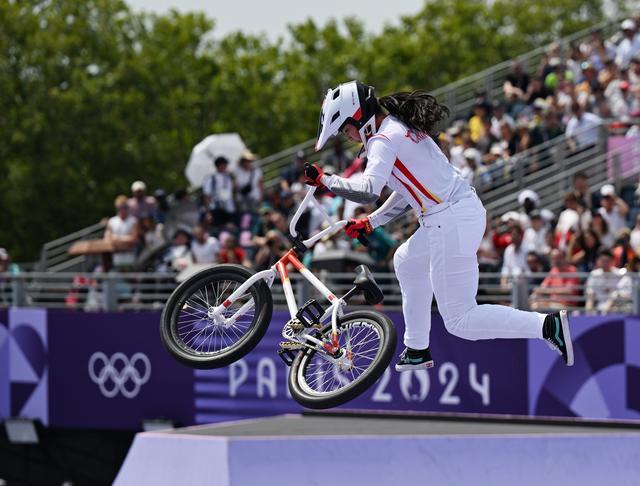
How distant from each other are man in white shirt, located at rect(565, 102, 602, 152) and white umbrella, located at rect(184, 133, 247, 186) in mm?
5135

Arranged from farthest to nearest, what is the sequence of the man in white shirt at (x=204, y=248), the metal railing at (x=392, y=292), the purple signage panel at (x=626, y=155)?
1. the purple signage panel at (x=626, y=155)
2. the man in white shirt at (x=204, y=248)
3. the metal railing at (x=392, y=292)

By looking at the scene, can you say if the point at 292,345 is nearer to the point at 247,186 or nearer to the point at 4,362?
the point at 247,186

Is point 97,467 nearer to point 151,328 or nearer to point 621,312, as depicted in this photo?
point 151,328

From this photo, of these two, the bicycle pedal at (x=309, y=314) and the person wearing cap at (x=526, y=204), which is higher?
the person wearing cap at (x=526, y=204)

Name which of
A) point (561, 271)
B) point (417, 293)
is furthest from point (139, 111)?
point (417, 293)

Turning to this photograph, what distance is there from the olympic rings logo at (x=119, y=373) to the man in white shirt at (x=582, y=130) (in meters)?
6.73

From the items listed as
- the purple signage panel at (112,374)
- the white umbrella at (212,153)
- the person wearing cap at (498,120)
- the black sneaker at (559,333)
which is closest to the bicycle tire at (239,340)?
the black sneaker at (559,333)

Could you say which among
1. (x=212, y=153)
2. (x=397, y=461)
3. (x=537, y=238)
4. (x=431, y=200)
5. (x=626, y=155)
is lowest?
(x=397, y=461)

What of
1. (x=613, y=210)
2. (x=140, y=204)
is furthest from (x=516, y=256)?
(x=140, y=204)

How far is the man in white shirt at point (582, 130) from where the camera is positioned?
21828 millimetres

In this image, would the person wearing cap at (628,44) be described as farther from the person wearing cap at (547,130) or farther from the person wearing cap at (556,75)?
the person wearing cap at (547,130)

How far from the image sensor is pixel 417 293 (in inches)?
412

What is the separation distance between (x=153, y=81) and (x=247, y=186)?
2531 cm

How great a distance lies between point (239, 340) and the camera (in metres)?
10.4
